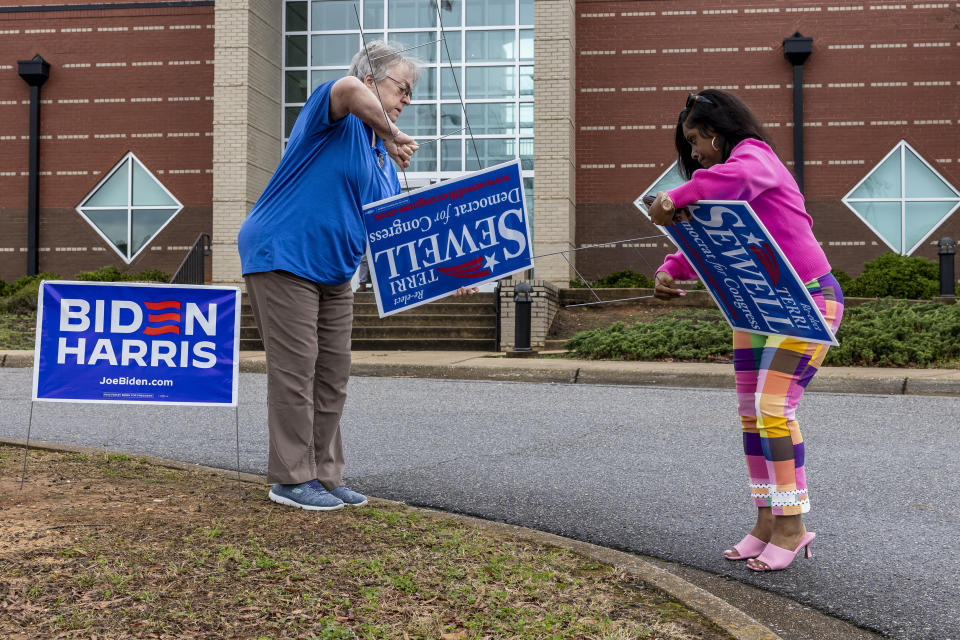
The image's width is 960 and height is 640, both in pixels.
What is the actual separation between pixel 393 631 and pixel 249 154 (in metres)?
18.6

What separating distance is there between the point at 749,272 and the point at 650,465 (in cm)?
261

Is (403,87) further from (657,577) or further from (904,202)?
(904,202)

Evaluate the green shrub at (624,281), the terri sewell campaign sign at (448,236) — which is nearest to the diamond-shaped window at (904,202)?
the green shrub at (624,281)

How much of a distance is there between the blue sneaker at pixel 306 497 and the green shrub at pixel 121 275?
16.5 metres

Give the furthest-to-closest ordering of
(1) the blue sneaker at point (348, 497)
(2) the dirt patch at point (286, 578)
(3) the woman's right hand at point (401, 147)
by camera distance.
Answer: (1) the blue sneaker at point (348, 497)
(3) the woman's right hand at point (401, 147)
(2) the dirt patch at point (286, 578)

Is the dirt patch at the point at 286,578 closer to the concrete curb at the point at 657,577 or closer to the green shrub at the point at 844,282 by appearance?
the concrete curb at the point at 657,577

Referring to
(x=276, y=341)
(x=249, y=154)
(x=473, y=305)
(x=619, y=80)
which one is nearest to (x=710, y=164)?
(x=276, y=341)

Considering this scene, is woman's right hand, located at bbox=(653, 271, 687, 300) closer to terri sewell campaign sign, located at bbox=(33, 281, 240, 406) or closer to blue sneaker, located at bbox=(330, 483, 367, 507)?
blue sneaker, located at bbox=(330, 483, 367, 507)

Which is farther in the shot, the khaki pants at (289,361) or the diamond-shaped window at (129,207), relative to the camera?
the diamond-shaped window at (129,207)

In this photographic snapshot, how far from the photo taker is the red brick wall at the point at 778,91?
69.7 feet

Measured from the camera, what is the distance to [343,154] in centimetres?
403

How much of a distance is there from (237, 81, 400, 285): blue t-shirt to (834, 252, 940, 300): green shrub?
14679mm

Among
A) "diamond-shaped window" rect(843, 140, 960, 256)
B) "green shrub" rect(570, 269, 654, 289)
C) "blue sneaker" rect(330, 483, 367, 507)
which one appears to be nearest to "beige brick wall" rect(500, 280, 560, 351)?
"green shrub" rect(570, 269, 654, 289)

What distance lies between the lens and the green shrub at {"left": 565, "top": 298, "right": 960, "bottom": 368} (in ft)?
38.2
